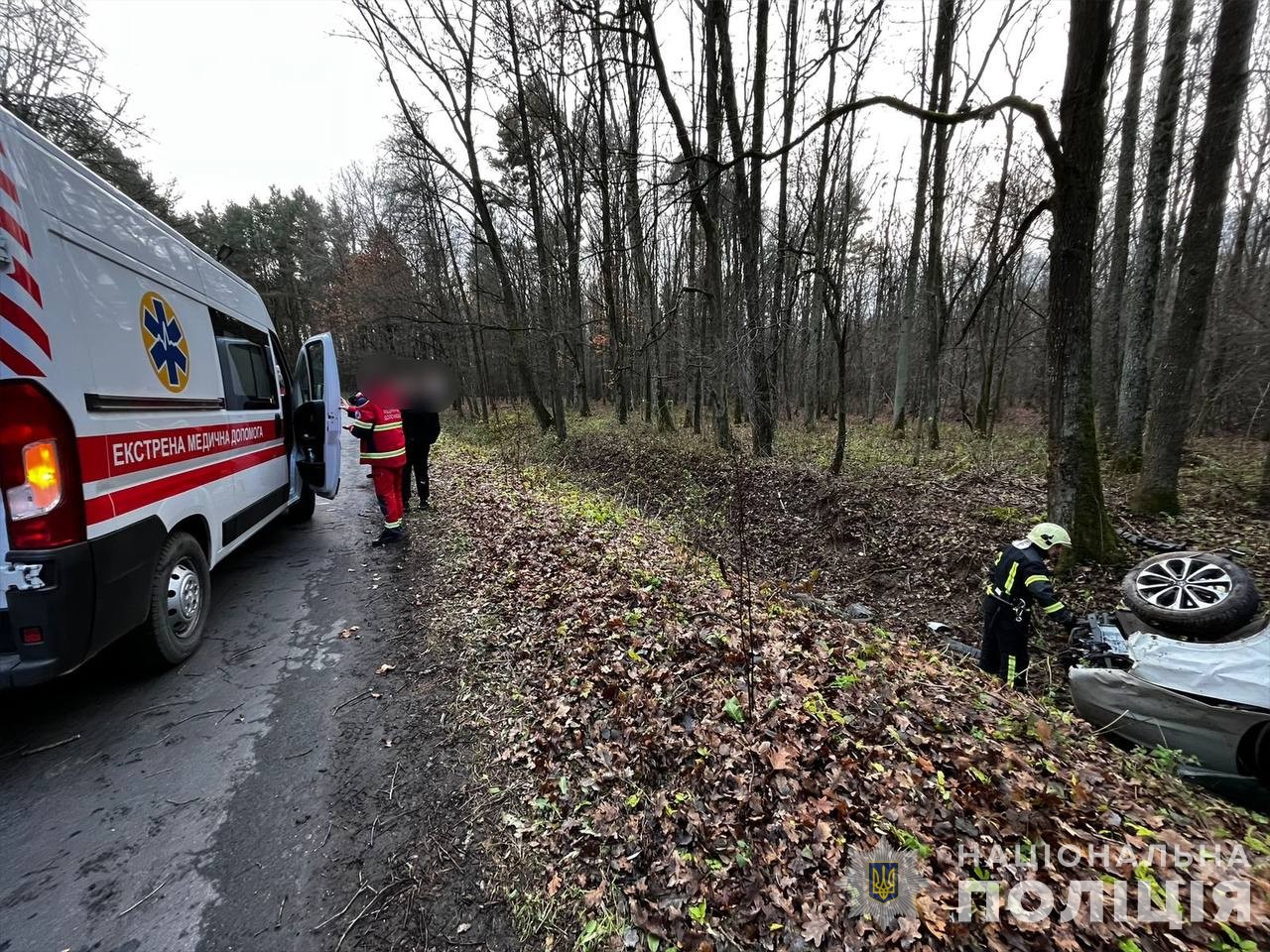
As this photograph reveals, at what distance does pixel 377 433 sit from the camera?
6434mm

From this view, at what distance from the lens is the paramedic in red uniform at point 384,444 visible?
6398 millimetres

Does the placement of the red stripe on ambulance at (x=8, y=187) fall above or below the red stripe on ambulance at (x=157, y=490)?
above

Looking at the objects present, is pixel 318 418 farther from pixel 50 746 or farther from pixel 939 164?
pixel 939 164

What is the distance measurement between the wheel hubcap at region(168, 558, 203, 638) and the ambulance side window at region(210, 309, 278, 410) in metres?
1.80

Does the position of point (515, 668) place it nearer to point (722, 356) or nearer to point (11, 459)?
point (11, 459)

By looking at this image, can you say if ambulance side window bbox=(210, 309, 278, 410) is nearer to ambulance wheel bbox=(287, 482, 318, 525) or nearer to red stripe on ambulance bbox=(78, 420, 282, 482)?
red stripe on ambulance bbox=(78, 420, 282, 482)

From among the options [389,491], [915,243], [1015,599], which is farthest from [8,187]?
[915,243]

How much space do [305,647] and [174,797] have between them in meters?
1.61

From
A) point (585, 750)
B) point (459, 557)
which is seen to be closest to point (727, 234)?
point (459, 557)

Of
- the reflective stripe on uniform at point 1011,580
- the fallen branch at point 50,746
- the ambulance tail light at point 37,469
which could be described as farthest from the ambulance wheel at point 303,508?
the reflective stripe on uniform at point 1011,580

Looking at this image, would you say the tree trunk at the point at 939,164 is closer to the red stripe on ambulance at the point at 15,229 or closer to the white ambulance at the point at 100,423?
the white ambulance at the point at 100,423

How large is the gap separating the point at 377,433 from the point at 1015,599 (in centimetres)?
767

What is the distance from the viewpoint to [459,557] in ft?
20.0

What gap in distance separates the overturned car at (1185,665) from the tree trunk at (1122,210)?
31.5 feet
